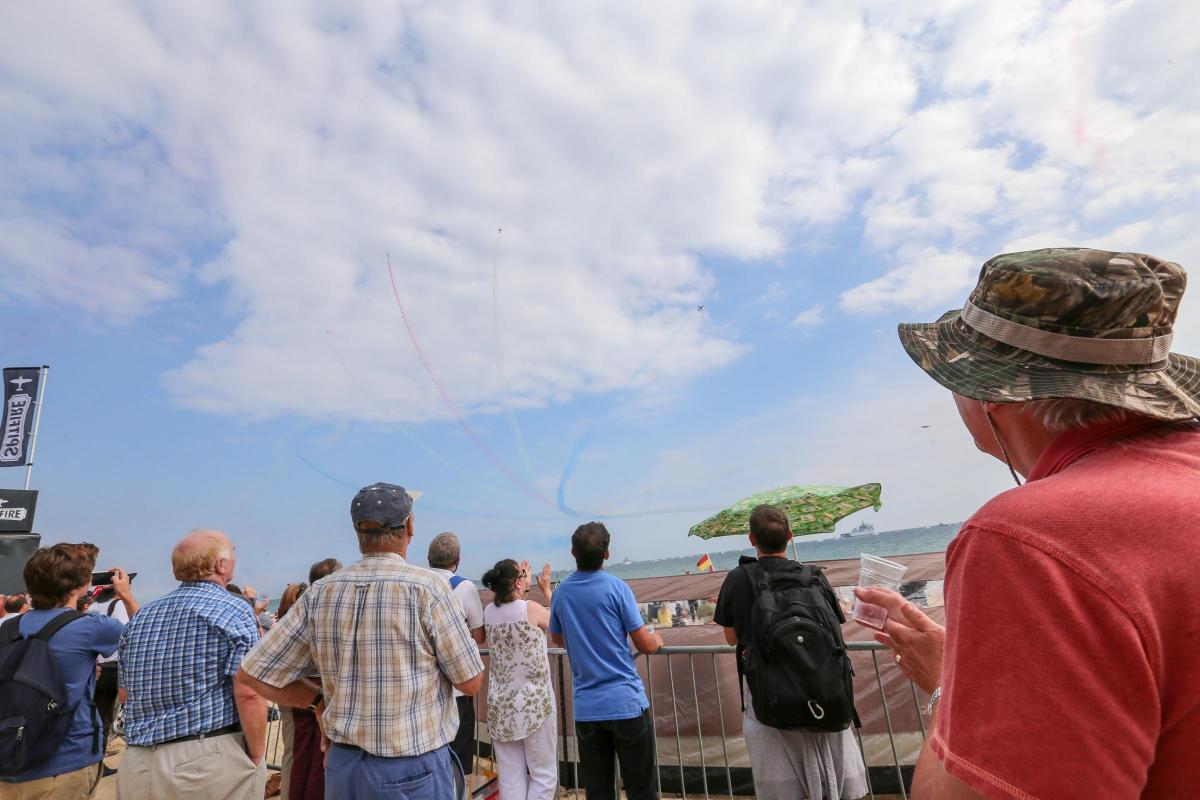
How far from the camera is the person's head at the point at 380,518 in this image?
314cm

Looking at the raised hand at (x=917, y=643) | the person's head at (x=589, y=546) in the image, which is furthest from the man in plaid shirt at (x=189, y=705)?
the raised hand at (x=917, y=643)

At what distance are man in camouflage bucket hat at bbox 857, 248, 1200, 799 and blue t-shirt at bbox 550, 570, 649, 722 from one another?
3.58 metres

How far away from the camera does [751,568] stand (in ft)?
12.9

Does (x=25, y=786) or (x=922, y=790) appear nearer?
(x=922, y=790)

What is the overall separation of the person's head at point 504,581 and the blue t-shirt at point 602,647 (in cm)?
59

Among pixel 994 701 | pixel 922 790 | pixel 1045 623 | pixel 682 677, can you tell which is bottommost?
pixel 682 677

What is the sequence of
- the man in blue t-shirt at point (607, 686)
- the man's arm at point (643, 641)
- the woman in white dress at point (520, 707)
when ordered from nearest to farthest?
the man in blue t-shirt at point (607, 686), the man's arm at point (643, 641), the woman in white dress at point (520, 707)

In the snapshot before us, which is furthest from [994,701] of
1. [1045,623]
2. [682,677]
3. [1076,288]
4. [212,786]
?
[682,677]

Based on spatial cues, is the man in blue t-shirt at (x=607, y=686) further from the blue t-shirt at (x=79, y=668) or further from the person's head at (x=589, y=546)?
the blue t-shirt at (x=79, y=668)

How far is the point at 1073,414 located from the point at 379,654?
2.75 m

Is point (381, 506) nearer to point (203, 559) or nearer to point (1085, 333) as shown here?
point (203, 559)

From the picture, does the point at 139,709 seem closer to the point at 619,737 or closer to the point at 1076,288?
the point at 619,737

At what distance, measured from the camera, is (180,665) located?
10.8 feet

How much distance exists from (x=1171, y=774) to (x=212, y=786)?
384cm
